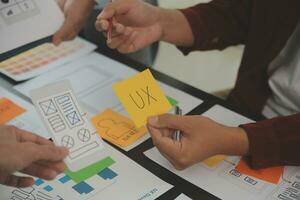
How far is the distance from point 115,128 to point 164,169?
151 mm

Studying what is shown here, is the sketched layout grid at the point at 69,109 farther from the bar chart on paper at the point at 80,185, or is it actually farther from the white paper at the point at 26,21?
the white paper at the point at 26,21

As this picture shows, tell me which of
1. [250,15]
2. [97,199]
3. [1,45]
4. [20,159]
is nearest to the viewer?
[20,159]

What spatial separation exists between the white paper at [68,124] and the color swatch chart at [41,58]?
0.37 meters

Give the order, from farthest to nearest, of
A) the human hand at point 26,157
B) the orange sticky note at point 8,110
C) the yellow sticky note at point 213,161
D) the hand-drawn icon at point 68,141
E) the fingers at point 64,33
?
the fingers at point 64,33 → the orange sticky note at point 8,110 → the yellow sticky note at point 213,161 → the hand-drawn icon at point 68,141 → the human hand at point 26,157

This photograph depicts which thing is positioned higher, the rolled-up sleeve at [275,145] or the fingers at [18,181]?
the fingers at [18,181]

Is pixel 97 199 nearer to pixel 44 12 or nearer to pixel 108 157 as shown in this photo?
pixel 108 157

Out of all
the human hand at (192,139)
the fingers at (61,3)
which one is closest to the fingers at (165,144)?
the human hand at (192,139)

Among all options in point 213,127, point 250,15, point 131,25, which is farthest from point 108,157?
point 250,15

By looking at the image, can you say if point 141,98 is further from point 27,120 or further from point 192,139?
point 27,120

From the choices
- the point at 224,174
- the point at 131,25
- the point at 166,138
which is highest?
the point at 131,25

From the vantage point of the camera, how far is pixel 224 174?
740mm

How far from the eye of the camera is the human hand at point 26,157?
547 millimetres

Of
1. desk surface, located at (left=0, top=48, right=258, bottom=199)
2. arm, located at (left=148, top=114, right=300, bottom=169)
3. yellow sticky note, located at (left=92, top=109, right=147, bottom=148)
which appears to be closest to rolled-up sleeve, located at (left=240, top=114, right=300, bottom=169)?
arm, located at (left=148, top=114, right=300, bottom=169)

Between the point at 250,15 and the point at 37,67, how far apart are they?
0.56 meters
